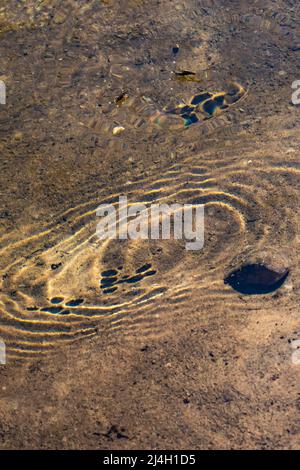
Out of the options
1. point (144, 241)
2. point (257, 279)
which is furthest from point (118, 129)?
point (257, 279)

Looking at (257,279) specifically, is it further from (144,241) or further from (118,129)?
(118,129)

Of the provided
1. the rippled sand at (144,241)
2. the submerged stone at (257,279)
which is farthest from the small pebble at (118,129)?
the submerged stone at (257,279)

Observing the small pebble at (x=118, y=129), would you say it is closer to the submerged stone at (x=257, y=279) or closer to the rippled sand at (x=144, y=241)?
the rippled sand at (x=144, y=241)

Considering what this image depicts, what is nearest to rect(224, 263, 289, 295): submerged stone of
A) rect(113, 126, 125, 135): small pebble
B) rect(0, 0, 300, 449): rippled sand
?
rect(0, 0, 300, 449): rippled sand

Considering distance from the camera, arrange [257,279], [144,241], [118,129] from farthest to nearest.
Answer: [118,129], [144,241], [257,279]

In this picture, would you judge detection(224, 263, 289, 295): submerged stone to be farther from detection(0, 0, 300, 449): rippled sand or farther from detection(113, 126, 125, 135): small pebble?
detection(113, 126, 125, 135): small pebble

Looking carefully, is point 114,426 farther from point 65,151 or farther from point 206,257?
point 65,151

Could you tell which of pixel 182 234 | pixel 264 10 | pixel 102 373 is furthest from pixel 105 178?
pixel 264 10

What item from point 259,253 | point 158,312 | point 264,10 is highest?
point 264,10
